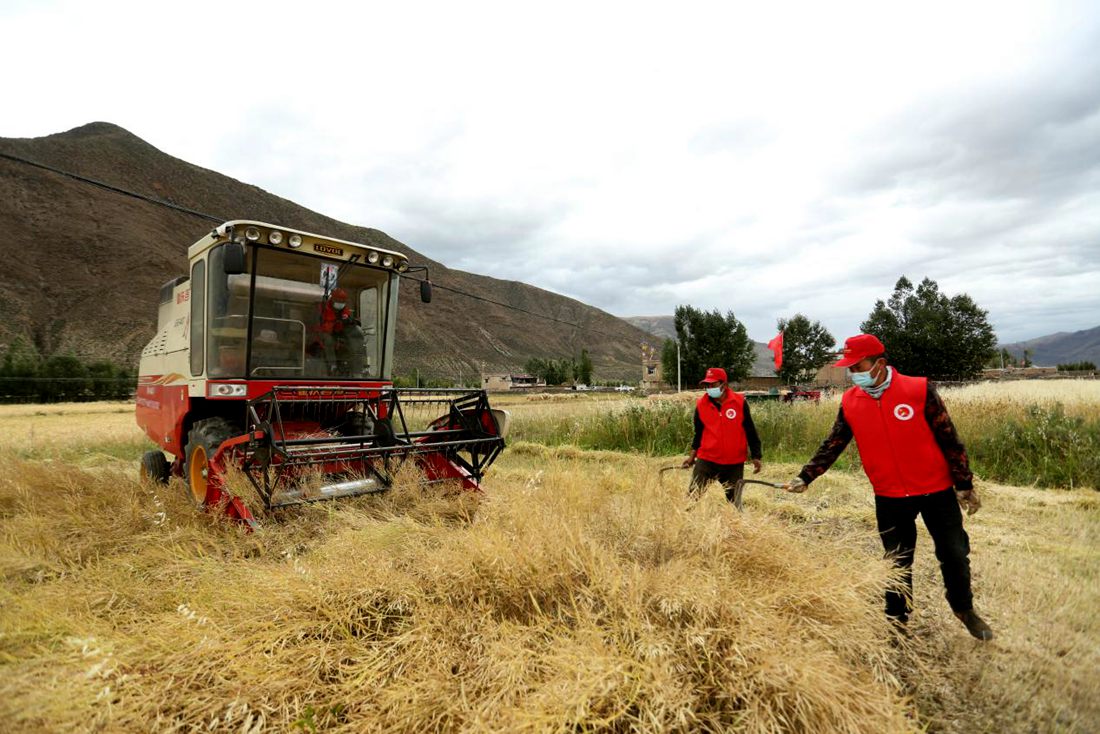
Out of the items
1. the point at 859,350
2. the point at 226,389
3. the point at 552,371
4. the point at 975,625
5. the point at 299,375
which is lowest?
the point at 975,625

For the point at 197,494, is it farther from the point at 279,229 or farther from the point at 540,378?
the point at 540,378

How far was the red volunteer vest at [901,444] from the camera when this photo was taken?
10.4 ft

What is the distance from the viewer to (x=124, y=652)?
91.4 inches

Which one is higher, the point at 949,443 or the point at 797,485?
the point at 949,443

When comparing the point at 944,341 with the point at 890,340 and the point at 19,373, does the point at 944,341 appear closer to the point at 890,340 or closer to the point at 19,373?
the point at 890,340

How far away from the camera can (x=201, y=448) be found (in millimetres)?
5359

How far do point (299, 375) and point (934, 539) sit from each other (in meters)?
5.54

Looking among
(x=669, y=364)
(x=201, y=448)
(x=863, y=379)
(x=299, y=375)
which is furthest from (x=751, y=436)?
(x=669, y=364)

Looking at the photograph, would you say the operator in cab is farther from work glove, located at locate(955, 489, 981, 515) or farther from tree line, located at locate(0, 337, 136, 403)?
tree line, located at locate(0, 337, 136, 403)

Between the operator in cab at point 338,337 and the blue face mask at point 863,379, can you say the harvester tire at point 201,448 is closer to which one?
the operator in cab at point 338,337

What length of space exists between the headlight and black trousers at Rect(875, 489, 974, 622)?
5.37 meters

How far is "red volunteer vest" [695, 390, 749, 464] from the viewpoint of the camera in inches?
209

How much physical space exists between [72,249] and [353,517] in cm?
9356

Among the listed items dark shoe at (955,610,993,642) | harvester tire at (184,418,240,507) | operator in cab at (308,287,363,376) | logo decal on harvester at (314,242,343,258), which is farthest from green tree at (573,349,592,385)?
dark shoe at (955,610,993,642)
